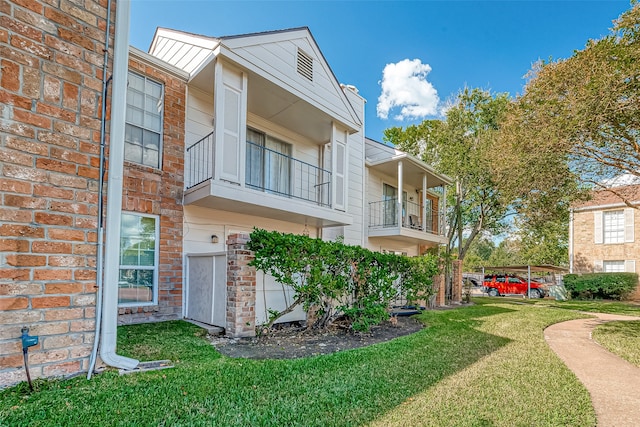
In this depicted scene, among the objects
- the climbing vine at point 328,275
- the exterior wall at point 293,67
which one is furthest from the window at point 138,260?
the exterior wall at point 293,67

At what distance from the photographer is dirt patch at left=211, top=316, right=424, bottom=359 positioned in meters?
4.93

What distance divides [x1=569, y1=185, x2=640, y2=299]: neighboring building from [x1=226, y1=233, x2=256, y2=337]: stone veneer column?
20.2 m

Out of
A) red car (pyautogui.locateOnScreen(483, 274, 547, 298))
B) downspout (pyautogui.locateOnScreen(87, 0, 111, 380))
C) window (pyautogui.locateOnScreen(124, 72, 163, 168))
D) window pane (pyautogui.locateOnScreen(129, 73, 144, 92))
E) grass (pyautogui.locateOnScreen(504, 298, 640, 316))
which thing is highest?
window pane (pyautogui.locateOnScreen(129, 73, 144, 92))

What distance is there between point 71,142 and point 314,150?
801cm

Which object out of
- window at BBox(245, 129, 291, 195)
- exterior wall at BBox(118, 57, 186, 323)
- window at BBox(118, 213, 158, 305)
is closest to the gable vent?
window at BBox(245, 129, 291, 195)

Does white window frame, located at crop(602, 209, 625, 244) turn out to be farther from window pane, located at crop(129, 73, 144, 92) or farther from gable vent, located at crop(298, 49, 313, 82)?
window pane, located at crop(129, 73, 144, 92)

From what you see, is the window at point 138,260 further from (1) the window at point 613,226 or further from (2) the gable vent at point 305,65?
(1) the window at point 613,226

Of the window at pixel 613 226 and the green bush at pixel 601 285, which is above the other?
the window at pixel 613 226

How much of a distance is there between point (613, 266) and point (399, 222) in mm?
16756

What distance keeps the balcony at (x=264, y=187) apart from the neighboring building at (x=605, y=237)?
16.8m

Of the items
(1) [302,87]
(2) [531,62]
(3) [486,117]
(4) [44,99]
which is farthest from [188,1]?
(3) [486,117]

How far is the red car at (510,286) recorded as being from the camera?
22547 millimetres

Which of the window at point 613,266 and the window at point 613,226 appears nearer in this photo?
the window at point 613,266

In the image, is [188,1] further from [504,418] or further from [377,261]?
[504,418]
